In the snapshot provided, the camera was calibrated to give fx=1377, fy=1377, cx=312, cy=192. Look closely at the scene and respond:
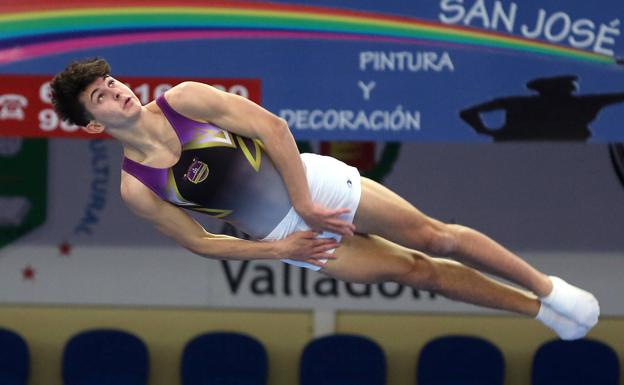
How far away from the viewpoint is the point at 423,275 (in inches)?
264

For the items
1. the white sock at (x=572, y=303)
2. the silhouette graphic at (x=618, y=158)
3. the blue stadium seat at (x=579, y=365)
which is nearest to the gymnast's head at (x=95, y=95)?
the white sock at (x=572, y=303)

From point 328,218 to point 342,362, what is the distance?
3225mm

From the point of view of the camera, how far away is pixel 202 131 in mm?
6391

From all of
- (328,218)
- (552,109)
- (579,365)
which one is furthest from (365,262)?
(579,365)

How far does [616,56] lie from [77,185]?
399cm

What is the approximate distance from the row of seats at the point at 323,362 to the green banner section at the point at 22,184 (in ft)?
2.74

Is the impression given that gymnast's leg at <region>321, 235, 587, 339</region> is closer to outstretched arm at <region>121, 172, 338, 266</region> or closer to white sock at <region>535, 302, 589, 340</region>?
white sock at <region>535, 302, 589, 340</region>

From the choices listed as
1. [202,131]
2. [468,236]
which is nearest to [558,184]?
[468,236]

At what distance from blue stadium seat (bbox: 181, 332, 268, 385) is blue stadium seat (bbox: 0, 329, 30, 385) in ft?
3.57

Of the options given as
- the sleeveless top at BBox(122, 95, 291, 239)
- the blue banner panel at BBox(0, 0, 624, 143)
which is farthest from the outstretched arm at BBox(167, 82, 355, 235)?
the blue banner panel at BBox(0, 0, 624, 143)

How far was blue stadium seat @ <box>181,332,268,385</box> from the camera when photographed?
942 cm

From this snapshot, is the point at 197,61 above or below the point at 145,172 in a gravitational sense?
above

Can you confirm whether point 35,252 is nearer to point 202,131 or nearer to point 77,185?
point 77,185

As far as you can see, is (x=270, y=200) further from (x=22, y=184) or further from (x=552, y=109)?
(x=22, y=184)
